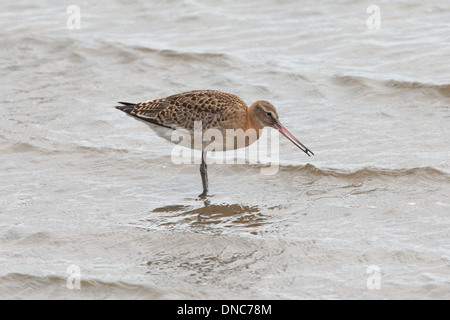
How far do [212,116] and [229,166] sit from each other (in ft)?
3.48

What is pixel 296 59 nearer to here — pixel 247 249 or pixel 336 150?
pixel 336 150

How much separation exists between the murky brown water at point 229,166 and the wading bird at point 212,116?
0.57 m

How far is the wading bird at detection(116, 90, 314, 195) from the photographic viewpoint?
8.52 metres

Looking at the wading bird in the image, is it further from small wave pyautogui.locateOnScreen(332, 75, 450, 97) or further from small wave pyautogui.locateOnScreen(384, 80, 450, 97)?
small wave pyautogui.locateOnScreen(384, 80, 450, 97)

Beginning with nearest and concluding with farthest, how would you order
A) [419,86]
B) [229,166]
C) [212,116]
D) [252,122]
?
[212,116] < [252,122] < [229,166] < [419,86]

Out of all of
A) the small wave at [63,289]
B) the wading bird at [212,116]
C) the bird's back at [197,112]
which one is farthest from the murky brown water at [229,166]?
the bird's back at [197,112]

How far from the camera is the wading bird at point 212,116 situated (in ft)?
27.9

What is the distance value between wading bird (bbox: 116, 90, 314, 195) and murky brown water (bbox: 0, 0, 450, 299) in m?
0.57

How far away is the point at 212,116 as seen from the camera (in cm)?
851

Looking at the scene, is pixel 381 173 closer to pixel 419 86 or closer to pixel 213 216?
pixel 213 216

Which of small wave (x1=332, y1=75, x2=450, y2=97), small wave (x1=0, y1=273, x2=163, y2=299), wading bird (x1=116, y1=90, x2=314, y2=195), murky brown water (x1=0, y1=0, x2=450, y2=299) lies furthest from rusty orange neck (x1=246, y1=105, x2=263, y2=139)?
small wave (x1=332, y1=75, x2=450, y2=97)

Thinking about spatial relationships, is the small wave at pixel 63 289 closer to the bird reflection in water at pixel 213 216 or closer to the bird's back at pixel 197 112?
the bird reflection in water at pixel 213 216

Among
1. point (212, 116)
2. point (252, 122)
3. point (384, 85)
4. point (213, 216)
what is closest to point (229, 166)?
point (252, 122)
